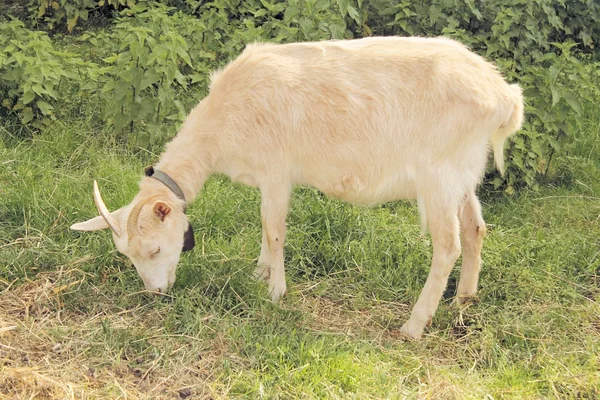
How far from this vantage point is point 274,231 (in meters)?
5.01

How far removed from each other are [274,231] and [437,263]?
1.06 metres

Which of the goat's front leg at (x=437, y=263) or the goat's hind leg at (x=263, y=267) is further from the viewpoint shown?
the goat's hind leg at (x=263, y=267)

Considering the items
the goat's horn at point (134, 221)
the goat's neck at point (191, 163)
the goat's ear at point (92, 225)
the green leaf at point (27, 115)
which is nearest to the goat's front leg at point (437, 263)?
the goat's neck at point (191, 163)

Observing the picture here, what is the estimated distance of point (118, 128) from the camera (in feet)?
22.0

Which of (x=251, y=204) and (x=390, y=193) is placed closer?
(x=390, y=193)

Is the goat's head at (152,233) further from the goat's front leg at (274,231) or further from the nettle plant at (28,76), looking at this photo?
the nettle plant at (28,76)

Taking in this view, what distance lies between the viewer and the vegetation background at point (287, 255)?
4.39 metres

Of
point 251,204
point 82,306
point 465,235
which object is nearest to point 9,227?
point 82,306

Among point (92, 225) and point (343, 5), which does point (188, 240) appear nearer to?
point (92, 225)

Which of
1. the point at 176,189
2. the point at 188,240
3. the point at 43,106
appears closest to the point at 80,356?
the point at 188,240

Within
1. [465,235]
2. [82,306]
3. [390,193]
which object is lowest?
[82,306]

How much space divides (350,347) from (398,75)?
1697 mm

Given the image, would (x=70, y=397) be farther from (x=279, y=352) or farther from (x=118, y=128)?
(x=118, y=128)

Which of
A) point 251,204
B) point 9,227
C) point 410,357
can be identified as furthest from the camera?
point 251,204
